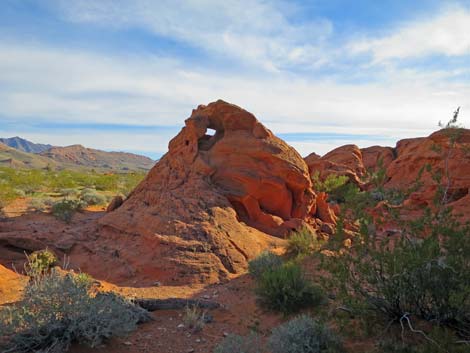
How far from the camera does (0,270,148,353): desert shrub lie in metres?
3.97

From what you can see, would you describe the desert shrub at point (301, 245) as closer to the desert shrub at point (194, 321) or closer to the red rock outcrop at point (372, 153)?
the desert shrub at point (194, 321)

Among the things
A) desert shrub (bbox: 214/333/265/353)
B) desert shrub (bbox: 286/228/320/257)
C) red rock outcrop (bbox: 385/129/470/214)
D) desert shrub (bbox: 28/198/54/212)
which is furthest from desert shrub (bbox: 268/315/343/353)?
desert shrub (bbox: 28/198/54/212)

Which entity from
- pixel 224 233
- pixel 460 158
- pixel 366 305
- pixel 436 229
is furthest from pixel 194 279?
pixel 460 158

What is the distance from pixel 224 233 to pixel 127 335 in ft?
13.6

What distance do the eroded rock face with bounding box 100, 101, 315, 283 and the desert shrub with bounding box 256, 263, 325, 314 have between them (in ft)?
6.56

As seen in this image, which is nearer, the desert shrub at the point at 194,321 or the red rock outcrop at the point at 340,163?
the desert shrub at the point at 194,321

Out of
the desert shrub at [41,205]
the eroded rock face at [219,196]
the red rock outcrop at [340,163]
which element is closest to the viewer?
the eroded rock face at [219,196]

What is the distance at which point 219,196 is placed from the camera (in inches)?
371

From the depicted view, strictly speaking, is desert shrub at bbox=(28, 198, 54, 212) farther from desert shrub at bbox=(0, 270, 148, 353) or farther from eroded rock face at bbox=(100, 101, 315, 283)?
desert shrub at bbox=(0, 270, 148, 353)

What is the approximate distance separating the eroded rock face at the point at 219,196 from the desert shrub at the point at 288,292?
2001mm

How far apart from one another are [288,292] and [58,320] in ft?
10.4

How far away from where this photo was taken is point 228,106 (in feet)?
33.6

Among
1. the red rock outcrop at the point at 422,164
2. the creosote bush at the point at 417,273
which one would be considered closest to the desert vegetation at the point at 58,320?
the creosote bush at the point at 417,273

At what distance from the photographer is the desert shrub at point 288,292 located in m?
5.44
